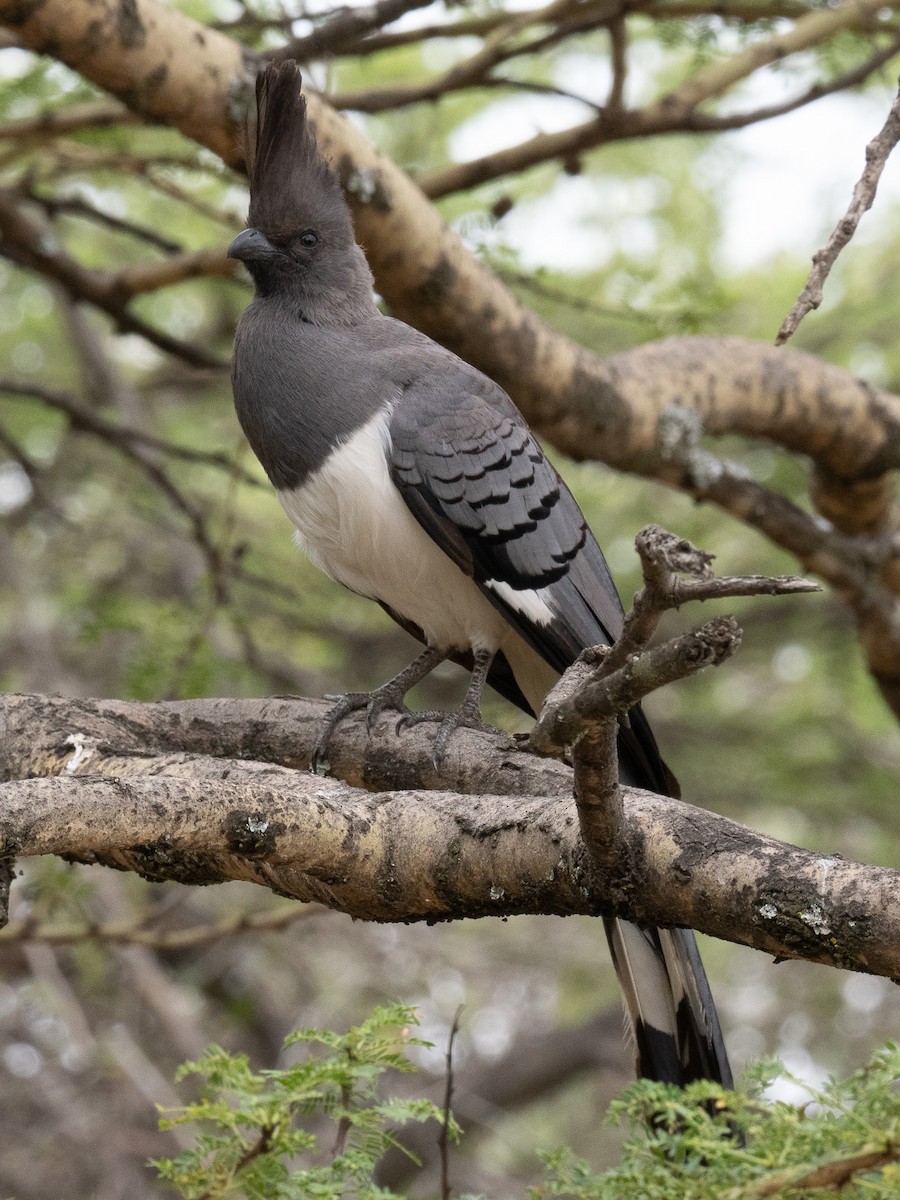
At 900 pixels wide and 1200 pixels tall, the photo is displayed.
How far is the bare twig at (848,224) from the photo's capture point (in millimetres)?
1773

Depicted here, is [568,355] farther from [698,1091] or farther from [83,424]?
[698,1091]

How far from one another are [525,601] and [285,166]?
1.40 meters

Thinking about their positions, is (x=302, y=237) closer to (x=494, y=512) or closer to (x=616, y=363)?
(x=494, y=512)

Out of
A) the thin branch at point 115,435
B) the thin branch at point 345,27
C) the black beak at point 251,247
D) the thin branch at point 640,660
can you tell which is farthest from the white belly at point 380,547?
the thin branch at point 640,660

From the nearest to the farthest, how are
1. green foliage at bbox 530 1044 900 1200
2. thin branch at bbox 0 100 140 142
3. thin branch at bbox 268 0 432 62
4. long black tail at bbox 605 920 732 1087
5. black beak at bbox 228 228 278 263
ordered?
1. green foliage at bbox 530 1044 900 1200
2. long black tail at bbox 605 920 732 1087
3. black beak at bbox 228 228 278 263
4. thin branch at bbox 268 0 432 62
5. thin branch at bbox 0 100 140 142

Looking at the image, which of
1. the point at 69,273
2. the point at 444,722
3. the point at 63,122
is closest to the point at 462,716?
the point at 444,722

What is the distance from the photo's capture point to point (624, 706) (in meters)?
1.73

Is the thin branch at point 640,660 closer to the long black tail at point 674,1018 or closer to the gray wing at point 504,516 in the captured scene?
the long black tail at point 674,1018

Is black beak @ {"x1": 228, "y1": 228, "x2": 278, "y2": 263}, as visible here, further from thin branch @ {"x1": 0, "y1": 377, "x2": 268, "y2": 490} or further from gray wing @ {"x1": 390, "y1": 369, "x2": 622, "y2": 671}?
thin branch @ {"x1": 0, "y1": 377, "x2": 268, "y2": 490}

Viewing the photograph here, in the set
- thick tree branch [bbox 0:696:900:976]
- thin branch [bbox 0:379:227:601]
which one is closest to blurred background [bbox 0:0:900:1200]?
thin branch [bbox 0:379:227:601]

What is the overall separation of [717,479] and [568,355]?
2.59 ft

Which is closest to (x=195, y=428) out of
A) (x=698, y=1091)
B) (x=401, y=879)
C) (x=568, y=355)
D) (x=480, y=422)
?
(x=568, y=355)

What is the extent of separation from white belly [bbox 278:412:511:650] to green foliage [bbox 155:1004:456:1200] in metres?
1.58

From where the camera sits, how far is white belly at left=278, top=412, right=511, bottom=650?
11.7 ft
